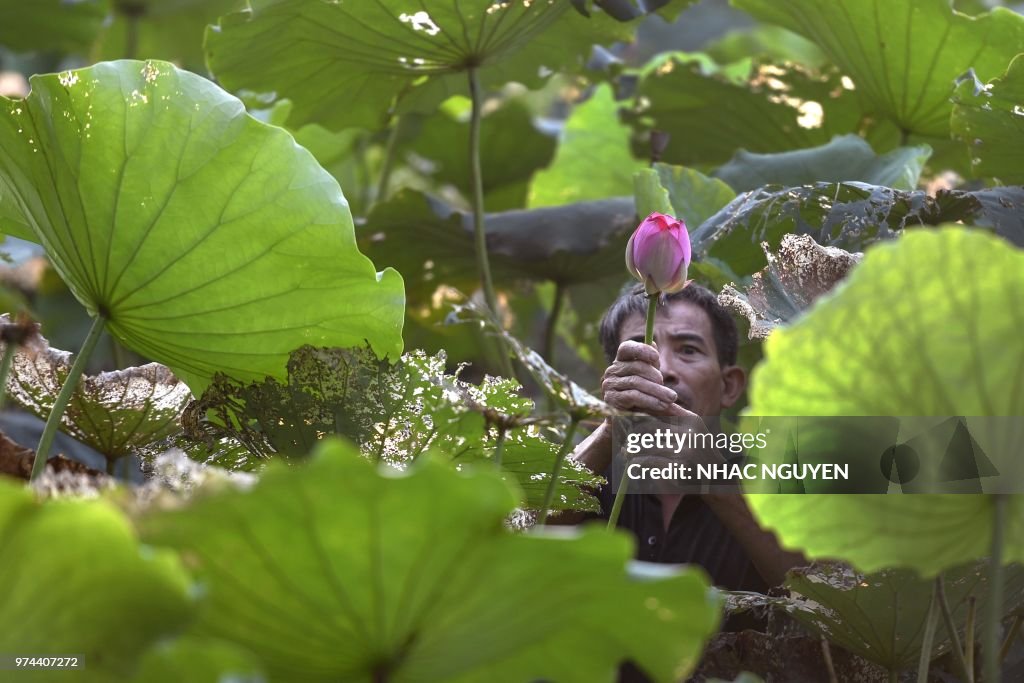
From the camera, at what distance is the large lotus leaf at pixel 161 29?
7.63 ft

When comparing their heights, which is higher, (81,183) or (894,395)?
(81,183)

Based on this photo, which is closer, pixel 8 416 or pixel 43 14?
pixel 8 416

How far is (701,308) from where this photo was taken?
1.46 meters

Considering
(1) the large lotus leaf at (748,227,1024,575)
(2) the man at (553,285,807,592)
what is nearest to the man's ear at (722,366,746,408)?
(2) the man at (553,285,807,592)

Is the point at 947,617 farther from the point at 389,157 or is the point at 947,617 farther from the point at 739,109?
the point at 389,157

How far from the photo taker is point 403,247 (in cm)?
185

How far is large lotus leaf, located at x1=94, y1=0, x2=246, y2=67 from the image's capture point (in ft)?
7.63

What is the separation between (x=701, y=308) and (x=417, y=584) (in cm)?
89

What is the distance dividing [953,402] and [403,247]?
4.09 feet

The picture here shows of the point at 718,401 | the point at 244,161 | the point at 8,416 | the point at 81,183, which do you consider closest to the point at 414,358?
the point at 244,161

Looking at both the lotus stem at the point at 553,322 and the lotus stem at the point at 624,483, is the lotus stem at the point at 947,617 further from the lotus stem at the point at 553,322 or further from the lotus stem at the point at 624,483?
the lotus stem at the point at 553,322

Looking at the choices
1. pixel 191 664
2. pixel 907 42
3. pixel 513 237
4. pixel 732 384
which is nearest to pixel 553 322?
pixel 513 237

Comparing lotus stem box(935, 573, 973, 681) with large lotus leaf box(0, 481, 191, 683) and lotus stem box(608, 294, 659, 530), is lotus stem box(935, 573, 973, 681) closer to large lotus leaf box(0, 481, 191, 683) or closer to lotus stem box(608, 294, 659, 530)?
lotus stem box(608, 294, 659, 530)

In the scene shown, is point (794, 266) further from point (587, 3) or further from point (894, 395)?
point (587, 3)
